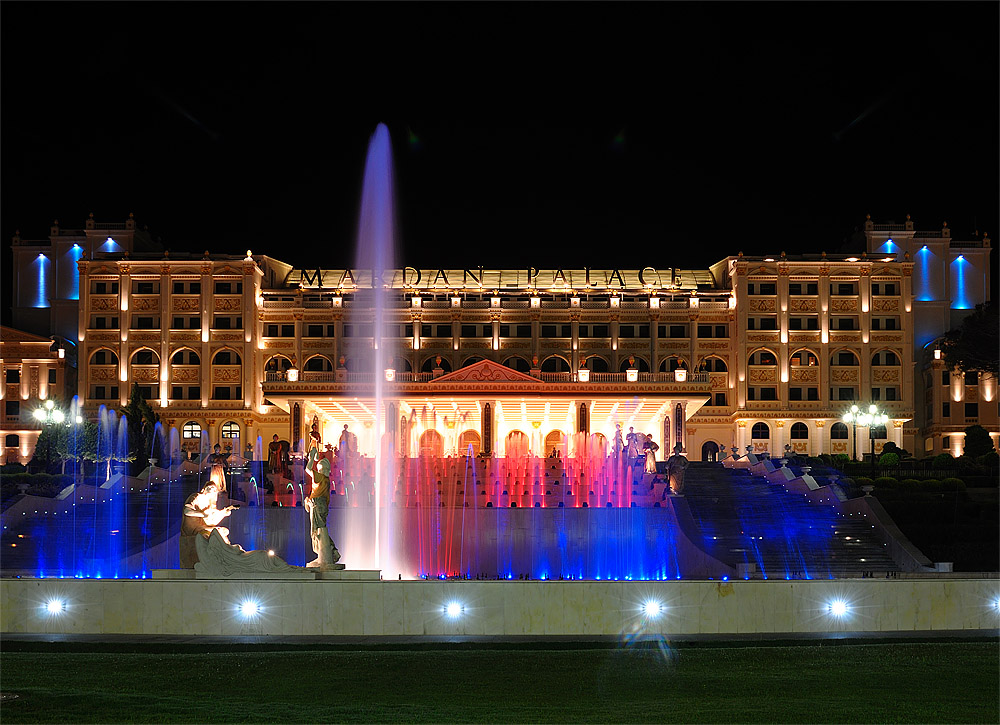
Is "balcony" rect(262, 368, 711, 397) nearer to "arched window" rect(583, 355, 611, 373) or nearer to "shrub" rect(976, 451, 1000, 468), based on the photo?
"shrub" rect(976, 451, 1000, 468)

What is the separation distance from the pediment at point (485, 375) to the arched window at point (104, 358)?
80.4 feet

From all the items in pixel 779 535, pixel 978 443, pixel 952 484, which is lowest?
pixel 779 535

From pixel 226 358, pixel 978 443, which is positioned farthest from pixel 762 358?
pixel 226 358

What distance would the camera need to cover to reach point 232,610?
86.0 feet

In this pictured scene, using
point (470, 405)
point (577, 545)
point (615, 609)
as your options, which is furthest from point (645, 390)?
point (615, 609)

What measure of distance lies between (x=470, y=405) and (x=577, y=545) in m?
29.2

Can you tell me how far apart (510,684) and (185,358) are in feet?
216

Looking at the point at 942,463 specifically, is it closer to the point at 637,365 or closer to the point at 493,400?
the point at 493,400

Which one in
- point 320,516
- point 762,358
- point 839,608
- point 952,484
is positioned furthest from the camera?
point 762,358

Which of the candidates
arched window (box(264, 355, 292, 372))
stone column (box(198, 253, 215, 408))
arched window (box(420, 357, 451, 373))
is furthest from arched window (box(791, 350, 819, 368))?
stone column (box(198, 253, 215, 408))

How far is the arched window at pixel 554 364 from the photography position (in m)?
83.6

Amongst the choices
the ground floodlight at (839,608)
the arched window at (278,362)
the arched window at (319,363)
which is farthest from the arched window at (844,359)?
the ground floodlight at (839,608)

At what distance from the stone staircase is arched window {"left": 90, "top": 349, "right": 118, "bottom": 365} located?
44.5m

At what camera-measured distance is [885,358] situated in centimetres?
8356
